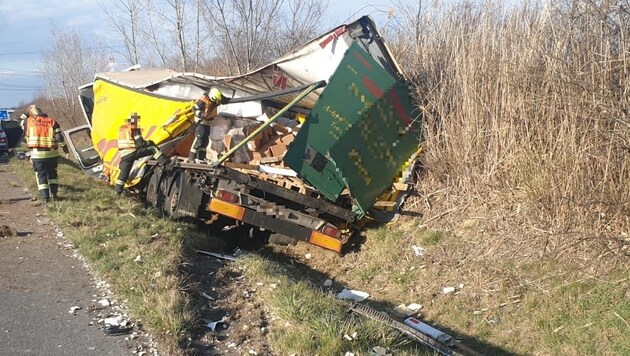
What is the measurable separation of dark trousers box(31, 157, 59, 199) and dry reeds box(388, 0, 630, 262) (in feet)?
17.2

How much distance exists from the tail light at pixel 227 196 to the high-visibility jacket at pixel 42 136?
3508mm

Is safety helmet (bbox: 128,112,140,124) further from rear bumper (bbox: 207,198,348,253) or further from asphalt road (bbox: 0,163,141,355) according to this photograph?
rear bumper (bbox: 207,198,348,253)

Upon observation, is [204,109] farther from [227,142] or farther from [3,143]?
[3,143]

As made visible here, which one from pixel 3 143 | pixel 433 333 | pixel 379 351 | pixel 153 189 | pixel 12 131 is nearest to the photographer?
pixel 379 351

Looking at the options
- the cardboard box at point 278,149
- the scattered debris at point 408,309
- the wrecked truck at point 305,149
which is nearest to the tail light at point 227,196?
the wrecked truck at point 305,149

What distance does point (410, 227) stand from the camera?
6.64 meters

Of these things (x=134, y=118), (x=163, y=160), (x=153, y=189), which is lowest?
(x=153, y=189)

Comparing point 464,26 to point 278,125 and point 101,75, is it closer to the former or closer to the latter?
point 278,125

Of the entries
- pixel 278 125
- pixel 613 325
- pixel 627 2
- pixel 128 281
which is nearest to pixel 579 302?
pixel 613 325

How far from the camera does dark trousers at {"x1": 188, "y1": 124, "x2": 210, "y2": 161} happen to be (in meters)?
7.57

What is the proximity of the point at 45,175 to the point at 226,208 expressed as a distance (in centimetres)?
344

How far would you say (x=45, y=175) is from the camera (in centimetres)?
818

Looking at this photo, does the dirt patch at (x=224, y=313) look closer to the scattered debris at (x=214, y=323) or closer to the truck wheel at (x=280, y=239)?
the scattered debris at (x=214, y=323)

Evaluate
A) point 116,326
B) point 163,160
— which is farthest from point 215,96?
point 116,326
